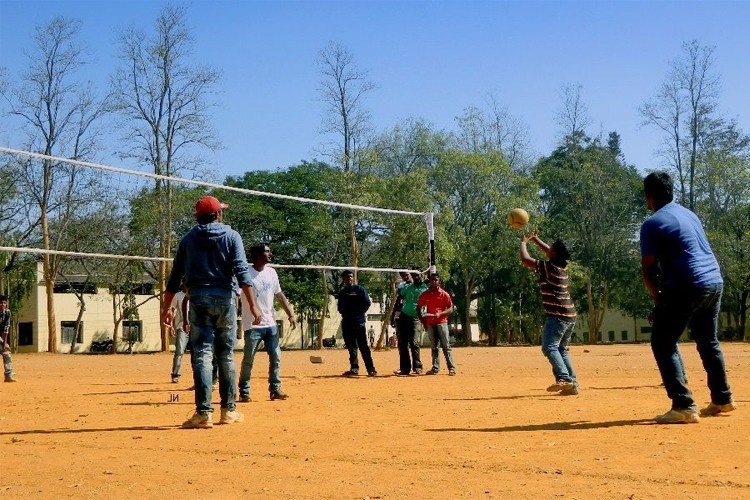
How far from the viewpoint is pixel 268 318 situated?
11.1 m

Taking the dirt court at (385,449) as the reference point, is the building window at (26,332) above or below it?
above

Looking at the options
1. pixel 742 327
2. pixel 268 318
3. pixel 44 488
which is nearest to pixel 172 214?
pixel 268 318

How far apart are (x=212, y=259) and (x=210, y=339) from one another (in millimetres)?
707

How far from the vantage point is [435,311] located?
656 inches

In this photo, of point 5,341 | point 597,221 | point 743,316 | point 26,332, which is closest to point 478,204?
point 597,221

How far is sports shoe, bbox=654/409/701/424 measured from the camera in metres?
7.48

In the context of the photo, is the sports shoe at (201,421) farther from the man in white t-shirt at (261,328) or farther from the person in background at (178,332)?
the person in background at (178,332)

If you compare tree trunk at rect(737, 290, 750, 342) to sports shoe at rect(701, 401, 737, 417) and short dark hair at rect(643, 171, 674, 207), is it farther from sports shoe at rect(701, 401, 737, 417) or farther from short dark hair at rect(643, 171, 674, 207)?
short dark hair at rect(643, 171, 674, 207)

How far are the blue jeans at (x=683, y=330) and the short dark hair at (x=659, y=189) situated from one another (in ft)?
2.44

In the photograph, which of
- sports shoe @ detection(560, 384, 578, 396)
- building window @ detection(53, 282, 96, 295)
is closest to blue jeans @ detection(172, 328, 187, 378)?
sports shoe @ detection(560, 384, 578, 396)

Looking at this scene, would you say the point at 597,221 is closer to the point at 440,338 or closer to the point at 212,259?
the point at 440,338

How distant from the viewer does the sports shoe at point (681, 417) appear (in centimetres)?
748

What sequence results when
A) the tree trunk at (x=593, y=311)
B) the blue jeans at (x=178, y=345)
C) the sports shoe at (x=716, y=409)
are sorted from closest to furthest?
the sports shoe at (x=716, y=409), the blue jeans at (x=178, y=345), the tree trunk at (x=593, y=311)

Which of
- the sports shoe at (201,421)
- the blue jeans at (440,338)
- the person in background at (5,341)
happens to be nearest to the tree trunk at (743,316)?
the blue jeans at (440,338)
